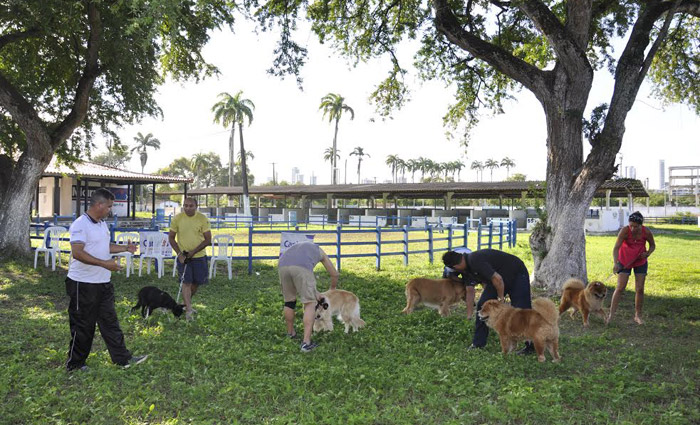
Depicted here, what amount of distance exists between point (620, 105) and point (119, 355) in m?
9.49

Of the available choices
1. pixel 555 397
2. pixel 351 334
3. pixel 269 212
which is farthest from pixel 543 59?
pixel 269 212

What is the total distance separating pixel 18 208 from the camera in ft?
42.2

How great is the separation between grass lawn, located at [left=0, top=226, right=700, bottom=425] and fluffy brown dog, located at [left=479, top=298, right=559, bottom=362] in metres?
0.22

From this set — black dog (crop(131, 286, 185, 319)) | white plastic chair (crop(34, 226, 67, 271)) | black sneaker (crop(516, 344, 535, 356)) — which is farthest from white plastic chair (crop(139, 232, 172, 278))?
black sneaker (crop(516, 344, 535, 356))

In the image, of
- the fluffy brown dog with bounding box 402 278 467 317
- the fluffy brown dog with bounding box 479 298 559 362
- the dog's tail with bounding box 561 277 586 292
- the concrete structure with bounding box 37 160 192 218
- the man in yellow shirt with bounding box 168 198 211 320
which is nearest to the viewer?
the fluffy brown dog with bounding box 479 298 559 362

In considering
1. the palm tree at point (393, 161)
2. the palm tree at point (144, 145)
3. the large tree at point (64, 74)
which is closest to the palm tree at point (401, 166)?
the palm tree at point (393, 161)

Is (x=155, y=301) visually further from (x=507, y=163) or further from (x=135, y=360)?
(x=507, y=163)

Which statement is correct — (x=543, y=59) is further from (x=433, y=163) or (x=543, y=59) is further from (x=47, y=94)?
(x=433, y=163)

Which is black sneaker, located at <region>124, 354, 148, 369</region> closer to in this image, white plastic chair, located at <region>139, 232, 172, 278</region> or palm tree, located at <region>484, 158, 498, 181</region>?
white plastic chair, located at <region>139, 232, 172, 278</region>

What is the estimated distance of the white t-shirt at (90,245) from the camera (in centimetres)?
469

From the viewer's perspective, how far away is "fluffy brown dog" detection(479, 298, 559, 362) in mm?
5328

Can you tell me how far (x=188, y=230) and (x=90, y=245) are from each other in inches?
90.6

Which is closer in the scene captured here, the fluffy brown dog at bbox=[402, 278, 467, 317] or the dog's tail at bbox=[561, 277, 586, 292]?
the dog's tail at bbox=[561, 277, 586, 292]

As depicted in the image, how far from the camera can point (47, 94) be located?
48.8 ft
